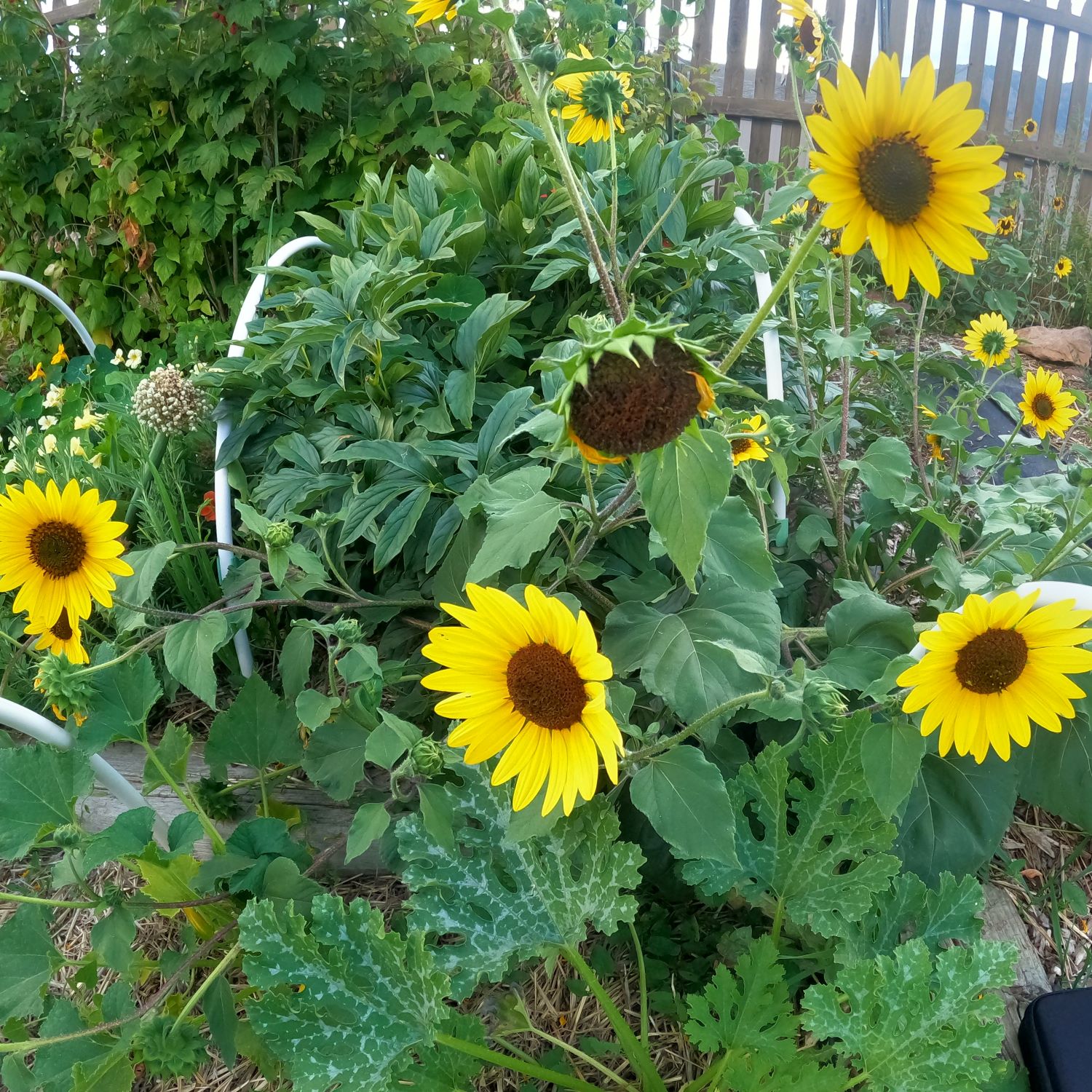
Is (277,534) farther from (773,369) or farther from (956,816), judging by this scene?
(956,816)

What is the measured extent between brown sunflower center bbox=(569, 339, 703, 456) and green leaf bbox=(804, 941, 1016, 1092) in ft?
2.35

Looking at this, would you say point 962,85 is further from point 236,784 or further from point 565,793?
point 236,784

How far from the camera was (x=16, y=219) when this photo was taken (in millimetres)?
3338

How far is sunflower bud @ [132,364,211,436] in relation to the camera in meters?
1.72

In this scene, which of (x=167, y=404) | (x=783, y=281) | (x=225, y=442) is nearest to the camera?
(x=783, y=281)

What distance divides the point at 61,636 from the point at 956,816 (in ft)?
4.20

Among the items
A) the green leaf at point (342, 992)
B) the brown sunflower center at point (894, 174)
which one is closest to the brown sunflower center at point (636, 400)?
the brown sunflower center at point (894, 174)

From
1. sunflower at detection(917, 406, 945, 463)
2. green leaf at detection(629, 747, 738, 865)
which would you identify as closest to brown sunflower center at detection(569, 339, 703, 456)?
green leaf at detection(629, 747, 738, 865)

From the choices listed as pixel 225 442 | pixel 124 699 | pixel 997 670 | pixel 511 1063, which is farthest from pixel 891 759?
pixel 225 442

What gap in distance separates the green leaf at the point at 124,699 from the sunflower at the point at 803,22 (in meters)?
1.42

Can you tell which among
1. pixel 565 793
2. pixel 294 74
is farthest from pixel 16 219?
pixel 565 793

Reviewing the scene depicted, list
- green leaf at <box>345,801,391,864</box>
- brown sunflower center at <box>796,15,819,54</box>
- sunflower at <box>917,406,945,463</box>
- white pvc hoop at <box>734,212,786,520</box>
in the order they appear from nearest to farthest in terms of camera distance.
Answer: green leaf at <box>345,801,391,864</box> → white pvc hoop at <box>734,212,786,520</box> → brown sunflower center at <box>796,15,819,54</box> → sunflower at <box>917,406,945,463</box>

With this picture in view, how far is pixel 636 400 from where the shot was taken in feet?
2.09

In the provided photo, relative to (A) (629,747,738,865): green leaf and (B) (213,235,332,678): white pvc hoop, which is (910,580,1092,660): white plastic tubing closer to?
(A) (629,747,738,865): green leaf
